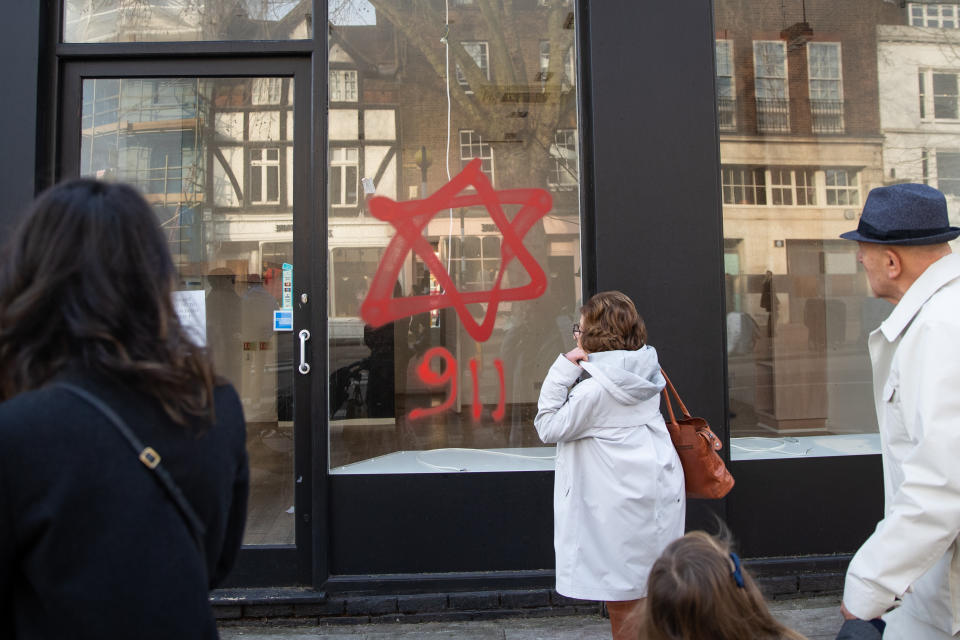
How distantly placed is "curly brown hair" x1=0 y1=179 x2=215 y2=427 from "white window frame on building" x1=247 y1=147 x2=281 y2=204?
2996 mm

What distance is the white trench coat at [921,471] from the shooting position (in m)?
1.52

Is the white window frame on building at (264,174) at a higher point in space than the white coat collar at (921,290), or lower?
higher

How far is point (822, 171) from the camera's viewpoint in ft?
15.5

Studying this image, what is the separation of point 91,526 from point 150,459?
12 cm

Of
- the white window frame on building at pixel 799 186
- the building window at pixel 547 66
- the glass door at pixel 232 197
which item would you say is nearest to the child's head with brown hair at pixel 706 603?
the glass door at pixel 232 197

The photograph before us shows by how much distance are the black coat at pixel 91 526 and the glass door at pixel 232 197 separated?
9.36 ft

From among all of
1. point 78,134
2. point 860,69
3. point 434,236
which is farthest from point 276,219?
point 860,69

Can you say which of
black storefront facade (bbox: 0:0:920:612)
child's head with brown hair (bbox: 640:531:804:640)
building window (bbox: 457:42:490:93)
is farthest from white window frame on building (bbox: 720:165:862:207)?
child's head with brown hair (bbox: 640:531:804:640)

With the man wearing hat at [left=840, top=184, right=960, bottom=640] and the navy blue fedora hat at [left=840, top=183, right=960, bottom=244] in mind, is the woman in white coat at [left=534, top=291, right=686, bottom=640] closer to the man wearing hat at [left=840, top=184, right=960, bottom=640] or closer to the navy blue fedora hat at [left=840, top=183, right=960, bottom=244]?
the man wearing hat at [left=840, top=184, right=960, bottom=640]

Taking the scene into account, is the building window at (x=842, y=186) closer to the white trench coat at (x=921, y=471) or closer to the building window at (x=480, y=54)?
the building window at (x=480, y=54)

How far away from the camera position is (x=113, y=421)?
107 cm

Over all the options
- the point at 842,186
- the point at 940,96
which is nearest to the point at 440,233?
the point at 842,186

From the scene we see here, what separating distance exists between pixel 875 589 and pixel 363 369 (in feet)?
10.1

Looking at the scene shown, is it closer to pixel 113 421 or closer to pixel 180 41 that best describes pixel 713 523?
pixel 113 421
